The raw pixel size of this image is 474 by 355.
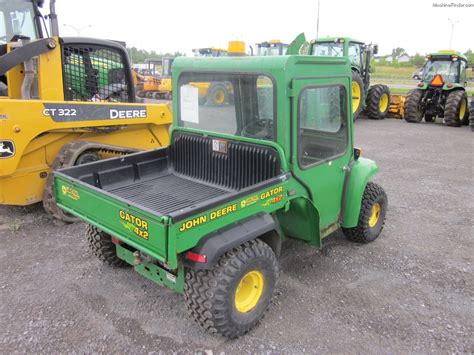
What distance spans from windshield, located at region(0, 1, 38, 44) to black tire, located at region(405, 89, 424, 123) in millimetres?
10876

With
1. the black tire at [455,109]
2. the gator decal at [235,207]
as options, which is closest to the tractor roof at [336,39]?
the black tire at [455,109]

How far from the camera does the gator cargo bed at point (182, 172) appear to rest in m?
3.45

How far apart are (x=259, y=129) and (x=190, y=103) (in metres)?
0.79

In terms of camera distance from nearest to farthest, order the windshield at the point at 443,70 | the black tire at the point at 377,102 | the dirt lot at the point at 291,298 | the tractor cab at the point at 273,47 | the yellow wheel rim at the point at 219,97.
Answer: the dirt lot at the point at 291,298 → the yellow wheel rim at the point at 219,97 → the windshield at the point at 443,70 → the black tire at the point at 377,102 → the tractor cab at the point at 273,47

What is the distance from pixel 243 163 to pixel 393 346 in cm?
177

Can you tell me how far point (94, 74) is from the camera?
18.6 ft

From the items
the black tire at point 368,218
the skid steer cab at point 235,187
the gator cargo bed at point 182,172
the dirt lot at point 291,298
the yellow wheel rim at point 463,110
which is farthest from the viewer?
the yellow wheel rim at point 463,110

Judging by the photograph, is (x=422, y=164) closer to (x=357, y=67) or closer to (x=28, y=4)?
(x=357, y=67)

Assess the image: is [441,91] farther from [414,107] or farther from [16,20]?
[16,20]

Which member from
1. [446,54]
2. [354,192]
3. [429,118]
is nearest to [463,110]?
[429,118]

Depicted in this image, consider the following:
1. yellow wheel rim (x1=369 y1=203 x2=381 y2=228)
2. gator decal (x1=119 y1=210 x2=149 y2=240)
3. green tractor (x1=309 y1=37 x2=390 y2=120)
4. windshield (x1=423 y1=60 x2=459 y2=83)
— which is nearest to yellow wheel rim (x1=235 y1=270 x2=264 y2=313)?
gator decal (x1=119 y1=210 x2=149 y2=240)

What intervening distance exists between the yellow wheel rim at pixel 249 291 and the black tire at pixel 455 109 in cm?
1133

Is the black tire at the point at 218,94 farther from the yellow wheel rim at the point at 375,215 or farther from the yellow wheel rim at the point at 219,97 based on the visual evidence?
the yellow wheel rim at the point at 375,215

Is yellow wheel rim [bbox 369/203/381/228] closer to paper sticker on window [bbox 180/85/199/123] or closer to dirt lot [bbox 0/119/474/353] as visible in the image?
dirt lot [bbox 0/119/474/353]
